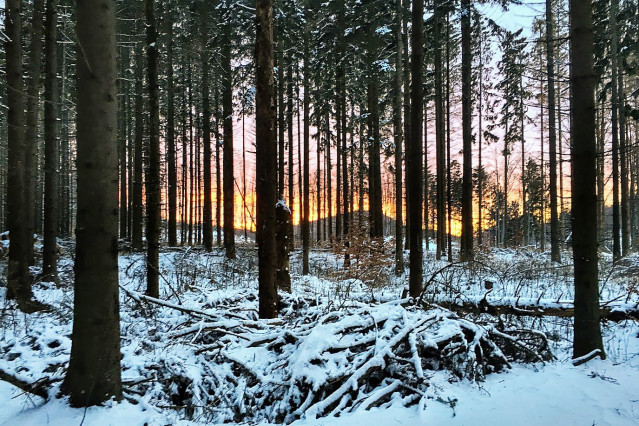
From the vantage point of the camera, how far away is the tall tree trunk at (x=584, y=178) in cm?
432

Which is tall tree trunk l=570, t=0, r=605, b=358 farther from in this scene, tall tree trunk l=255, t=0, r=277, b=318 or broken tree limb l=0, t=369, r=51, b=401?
broken tree limb l=0, t=369, r=51, b=401

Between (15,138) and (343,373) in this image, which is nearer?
(343,373)

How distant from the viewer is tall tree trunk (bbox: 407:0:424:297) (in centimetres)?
757

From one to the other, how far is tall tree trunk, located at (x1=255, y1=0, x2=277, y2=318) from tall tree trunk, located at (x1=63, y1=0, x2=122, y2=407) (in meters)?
2.90

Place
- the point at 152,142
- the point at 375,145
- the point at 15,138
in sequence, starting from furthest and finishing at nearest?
1. the point at 375,145
2. the point at 15,138
3. the point at 152,142

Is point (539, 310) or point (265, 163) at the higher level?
point (265, 163)

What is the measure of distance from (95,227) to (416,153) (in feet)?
21.6

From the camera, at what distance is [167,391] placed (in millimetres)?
3645

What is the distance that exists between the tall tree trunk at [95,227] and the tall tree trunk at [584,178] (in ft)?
17.3

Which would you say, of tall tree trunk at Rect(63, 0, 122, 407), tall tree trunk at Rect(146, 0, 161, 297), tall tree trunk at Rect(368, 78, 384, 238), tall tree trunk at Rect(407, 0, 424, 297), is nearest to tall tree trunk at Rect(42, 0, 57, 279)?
tall tree trunk at Rect(146, 0, 161, 297)

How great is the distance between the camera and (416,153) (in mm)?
7816

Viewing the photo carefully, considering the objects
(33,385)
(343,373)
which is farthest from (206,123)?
(343,373)

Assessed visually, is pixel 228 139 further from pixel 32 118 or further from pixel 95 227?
pixel 95 227

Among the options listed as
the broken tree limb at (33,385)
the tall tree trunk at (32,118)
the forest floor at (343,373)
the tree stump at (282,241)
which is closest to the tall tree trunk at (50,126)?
the tall tree trunk at (32,118)
